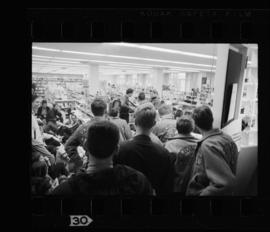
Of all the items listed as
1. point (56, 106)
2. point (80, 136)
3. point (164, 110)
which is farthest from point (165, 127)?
point (56, 106)

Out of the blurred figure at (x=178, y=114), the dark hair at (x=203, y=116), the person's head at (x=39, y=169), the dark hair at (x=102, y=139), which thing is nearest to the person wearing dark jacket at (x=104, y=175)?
the dark hair at (x=102, y=139)

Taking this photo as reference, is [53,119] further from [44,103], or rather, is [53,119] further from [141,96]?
[141,96]

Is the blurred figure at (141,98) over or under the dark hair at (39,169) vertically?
over

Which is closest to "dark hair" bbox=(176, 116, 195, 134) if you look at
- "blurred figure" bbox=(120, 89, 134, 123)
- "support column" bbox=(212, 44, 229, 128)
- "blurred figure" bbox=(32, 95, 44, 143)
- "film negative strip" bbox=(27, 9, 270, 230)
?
"support column" bbox=(212, 44, 229, 128)

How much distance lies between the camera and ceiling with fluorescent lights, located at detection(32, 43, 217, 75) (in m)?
1.52

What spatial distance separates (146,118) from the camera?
5.00 feet

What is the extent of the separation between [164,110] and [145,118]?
0.11 metres

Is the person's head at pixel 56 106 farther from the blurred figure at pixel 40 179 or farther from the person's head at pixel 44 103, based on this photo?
the blurred figure at pixel 40 179

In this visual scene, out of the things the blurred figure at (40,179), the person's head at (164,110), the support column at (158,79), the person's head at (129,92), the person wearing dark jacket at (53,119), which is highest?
the support column at (158,79)

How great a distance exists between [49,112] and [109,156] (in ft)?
1.33

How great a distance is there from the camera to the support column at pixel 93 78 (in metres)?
1.51

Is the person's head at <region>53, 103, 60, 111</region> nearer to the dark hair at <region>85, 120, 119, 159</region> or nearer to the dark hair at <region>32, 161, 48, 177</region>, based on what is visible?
the dark hair at <region>85, 120, 119, 159</region>

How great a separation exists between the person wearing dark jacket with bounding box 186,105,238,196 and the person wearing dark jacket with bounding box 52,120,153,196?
0.29 m

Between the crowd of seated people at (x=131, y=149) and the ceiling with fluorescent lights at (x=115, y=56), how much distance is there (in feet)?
0.54
